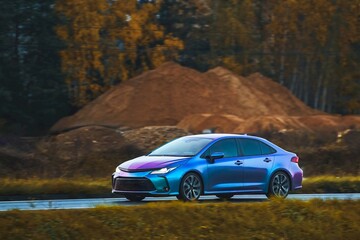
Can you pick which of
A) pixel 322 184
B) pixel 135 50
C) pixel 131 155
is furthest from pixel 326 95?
pixel 322 184

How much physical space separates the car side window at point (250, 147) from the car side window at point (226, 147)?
0.72ft

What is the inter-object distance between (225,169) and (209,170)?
0.47 meters

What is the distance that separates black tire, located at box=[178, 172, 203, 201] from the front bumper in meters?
0.29

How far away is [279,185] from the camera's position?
21.1 metres

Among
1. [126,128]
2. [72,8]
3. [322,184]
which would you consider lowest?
[322,184]

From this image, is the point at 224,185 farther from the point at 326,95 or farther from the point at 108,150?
the point at 326,95

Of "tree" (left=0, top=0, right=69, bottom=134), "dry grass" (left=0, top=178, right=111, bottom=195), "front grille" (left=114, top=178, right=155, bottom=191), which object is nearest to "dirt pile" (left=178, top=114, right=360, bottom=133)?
"tree" (left=0, top=0, right=69, bottom=134)

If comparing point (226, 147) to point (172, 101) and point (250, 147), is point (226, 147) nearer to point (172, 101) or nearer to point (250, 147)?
point (250, 147)

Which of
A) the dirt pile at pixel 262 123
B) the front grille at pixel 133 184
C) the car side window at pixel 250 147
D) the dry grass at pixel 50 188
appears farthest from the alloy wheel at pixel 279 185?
the dirt pile at pixel 262 123

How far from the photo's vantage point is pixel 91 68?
2172 inches

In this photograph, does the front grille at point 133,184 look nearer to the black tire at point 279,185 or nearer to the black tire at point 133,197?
the black tire at point 133,197

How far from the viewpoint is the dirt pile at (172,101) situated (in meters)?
46.3

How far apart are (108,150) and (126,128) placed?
665 centimetres

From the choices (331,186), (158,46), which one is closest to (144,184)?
(331,186)
